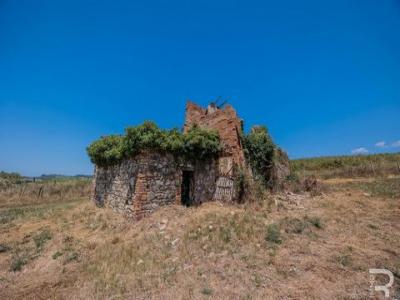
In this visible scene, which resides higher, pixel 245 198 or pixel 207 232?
pixel 245 198

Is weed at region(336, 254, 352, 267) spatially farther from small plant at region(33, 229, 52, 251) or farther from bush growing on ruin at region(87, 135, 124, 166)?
small plant at region(33, 229, 52, 251)

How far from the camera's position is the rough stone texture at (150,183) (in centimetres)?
→ 919

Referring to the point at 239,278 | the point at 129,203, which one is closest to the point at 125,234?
the point at 129,203

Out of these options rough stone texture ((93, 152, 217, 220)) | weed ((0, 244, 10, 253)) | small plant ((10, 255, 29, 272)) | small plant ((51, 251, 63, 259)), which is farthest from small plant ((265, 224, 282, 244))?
weed ((0, 244, 10, 253))

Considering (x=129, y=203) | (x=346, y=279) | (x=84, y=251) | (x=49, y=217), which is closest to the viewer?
(x=346, y=279)

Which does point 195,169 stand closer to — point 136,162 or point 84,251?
point 136,162

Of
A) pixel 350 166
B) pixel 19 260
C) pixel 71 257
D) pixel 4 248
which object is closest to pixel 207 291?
pixel 71 257

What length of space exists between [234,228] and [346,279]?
337 cm

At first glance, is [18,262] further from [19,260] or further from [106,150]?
[106,150]

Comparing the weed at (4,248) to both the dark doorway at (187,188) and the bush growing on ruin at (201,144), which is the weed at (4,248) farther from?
the bush growing on ruin at (201,144)

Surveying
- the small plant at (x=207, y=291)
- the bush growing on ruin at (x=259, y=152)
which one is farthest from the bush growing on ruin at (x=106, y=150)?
the small plant at (x=207, y=291)

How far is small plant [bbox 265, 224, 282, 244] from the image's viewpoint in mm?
6770

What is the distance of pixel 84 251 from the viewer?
754cm

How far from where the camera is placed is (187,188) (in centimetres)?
1126
